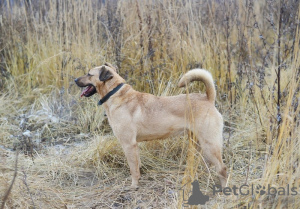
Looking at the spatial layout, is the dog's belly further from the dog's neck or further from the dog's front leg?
the dog's neck

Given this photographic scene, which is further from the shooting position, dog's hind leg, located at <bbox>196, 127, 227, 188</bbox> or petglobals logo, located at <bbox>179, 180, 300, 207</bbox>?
dog's hind leg, located at <bbox>196, 127, 227, 188</bbox>

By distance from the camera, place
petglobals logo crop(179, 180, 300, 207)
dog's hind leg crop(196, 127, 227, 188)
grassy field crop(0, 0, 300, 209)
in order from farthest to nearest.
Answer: grassy field crop(0, 0, 300, 209) → dog's hind leg crop(196, 127, 227, 188) → petglobals logo crop(179, 180, 300, 207)

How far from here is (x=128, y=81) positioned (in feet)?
17.6

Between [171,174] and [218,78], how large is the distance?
1.93 metres

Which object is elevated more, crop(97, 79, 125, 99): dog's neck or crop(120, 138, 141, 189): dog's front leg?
crop(97, 79, 125, 99): dog's neck

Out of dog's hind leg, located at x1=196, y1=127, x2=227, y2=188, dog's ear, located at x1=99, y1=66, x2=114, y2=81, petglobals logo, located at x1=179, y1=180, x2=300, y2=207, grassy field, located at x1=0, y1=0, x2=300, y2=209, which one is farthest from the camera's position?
dog's ear, located at x1=99, y1=66, x2=114, y2=81

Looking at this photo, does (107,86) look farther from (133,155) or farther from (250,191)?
(250,191)

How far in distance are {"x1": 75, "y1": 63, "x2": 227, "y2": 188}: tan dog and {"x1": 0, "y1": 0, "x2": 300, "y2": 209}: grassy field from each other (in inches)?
10.9

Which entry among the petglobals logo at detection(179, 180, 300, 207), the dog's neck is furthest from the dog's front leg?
the petglobals logo at detection(179, 180, 300, 207)

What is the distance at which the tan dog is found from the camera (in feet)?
11.5

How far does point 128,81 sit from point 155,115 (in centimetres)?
169

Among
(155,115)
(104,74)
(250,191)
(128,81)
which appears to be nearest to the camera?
(250,191)

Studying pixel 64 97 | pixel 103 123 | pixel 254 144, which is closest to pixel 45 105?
pixel 64 97

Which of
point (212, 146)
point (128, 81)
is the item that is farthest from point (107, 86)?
point (128, 81)
